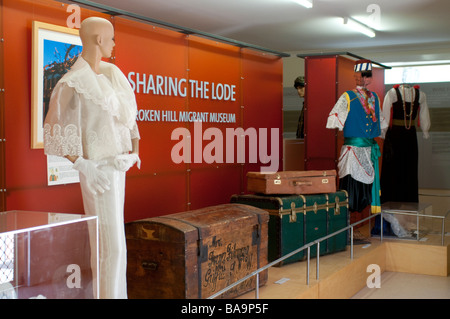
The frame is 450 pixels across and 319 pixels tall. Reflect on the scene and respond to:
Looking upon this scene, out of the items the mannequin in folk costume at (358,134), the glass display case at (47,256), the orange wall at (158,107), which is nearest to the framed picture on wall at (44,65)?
the orange wall at (158,107)

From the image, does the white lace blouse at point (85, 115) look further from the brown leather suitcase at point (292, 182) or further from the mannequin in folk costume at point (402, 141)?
the mannequin in folk costume at point (402, 141)

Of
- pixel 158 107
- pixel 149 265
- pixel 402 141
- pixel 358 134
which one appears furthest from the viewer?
pixel 402 141

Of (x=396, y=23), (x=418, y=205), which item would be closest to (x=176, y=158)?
(x=418, y=205)

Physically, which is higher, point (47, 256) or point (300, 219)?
point (47, 256)

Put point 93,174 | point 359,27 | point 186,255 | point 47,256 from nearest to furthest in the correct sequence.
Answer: point 47,256 → point 93,174 → point 186,255 → point 359,27

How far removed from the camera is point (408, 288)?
5.66 m

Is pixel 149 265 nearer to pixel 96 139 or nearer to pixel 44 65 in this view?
pixel 96 139

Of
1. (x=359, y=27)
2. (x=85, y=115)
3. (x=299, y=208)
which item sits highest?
(x=359, y=27)

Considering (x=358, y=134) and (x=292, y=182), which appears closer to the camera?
(x=292, y=182)

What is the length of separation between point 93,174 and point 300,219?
2708 millimetres

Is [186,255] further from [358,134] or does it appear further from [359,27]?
[359,27]

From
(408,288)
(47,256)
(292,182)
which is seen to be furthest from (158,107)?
(47,256)

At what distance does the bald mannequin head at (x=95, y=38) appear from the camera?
10.2 feet
